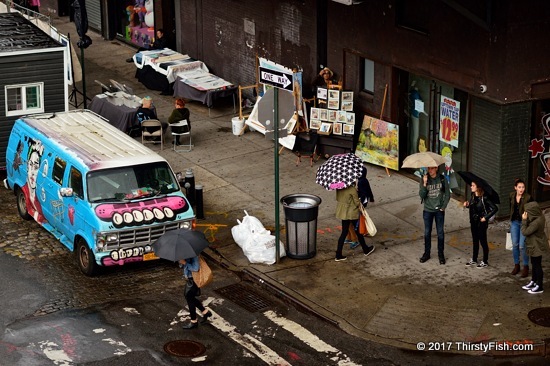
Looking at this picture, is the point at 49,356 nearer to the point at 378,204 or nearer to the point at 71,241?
the point at 71,241

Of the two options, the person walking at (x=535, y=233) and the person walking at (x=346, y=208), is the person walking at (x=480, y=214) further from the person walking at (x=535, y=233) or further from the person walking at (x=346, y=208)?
the person walking at (x=346, y=208)

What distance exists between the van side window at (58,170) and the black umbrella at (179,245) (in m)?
3.84

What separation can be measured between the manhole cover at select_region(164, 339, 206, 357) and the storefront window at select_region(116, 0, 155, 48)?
59.2ft

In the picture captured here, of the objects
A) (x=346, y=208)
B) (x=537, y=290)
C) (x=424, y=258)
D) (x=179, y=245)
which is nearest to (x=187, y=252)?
(x=179, y=245)

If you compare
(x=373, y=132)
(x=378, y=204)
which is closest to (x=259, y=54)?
(x=373, y=132)

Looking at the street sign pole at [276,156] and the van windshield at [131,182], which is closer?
the street sign pole at [276,156]

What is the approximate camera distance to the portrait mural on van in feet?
65.1

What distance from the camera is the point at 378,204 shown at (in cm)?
2105

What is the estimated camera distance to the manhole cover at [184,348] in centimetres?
1536

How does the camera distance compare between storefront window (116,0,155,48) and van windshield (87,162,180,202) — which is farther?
storefront window (116,0,155,48)

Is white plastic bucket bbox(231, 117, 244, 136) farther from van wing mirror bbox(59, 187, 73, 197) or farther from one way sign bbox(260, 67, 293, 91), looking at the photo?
one way sign bbox(260, 67, 293, 91)

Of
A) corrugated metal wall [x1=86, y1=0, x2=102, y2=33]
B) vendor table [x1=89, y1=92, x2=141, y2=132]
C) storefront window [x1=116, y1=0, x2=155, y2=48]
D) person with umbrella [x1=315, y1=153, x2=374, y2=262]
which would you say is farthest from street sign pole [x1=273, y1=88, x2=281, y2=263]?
corrugated metal wall [x1=86, y1=0, x2=102, y2=33]

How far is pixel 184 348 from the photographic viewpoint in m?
15.5

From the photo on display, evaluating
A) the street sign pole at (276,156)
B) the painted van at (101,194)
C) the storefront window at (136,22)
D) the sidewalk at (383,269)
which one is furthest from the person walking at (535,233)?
the storefront window at (136,22)
